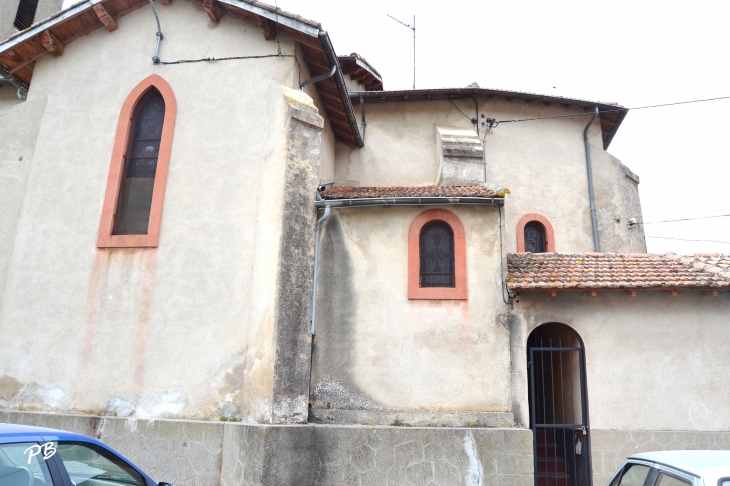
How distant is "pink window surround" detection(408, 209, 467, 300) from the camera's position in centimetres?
941

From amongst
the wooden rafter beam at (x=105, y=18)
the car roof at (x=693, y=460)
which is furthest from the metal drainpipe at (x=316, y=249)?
the car roof at (x=693, y=460)

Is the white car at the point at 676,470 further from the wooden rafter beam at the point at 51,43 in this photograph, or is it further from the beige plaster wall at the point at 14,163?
the wooden rafter beam at the point at 51,43


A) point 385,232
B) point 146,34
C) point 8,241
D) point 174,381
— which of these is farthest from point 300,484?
point 146,34

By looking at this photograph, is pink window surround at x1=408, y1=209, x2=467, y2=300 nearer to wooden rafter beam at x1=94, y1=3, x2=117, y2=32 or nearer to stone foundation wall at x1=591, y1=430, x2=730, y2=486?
stone foundation wall at x1=591, y1=430, x2=730, y2=486

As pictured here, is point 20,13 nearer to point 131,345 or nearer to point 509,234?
point 131,345

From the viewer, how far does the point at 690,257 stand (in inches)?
399

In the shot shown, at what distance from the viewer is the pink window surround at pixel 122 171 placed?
31.7ft

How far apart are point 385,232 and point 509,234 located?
497 cm

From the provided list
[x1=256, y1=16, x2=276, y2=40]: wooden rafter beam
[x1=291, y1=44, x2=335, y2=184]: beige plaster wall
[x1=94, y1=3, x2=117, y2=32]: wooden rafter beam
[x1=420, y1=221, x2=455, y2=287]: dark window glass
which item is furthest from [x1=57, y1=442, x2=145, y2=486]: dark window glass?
[x1=94, y1=3, x2=117, y2=32]: wooden rafter beam

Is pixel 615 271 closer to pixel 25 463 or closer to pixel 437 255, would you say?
pixel 437 255

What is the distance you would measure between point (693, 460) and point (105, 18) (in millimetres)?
11088

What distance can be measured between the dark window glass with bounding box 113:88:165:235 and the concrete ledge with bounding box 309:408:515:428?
14.4ft

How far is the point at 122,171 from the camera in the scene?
10.2 metres

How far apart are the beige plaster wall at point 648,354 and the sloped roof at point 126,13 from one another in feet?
17.9
